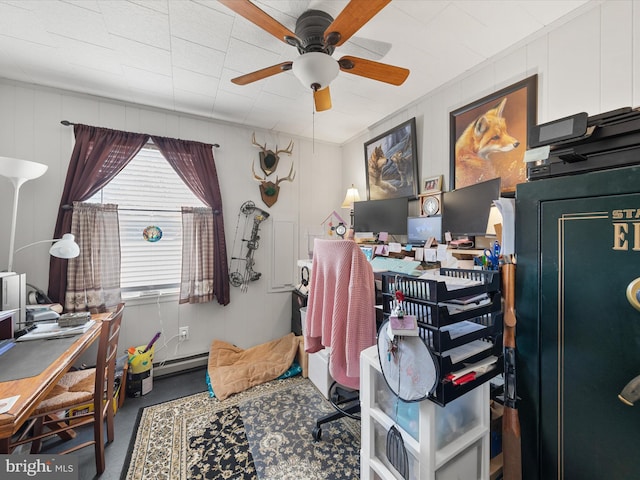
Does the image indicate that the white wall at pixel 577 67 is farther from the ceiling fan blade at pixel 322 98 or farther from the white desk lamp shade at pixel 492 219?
the ceiling fan blade at pixel 322 98

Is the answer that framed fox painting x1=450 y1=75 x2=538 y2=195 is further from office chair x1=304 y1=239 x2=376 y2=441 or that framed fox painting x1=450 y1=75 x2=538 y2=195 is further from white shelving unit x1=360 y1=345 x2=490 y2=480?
white shelving unit x1=360 y1=345 x2=490 y2=480

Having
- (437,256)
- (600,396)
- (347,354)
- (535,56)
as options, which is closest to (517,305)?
(600,396)

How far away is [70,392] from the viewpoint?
4.83ft

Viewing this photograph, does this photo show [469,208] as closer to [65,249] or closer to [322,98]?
[322,98]

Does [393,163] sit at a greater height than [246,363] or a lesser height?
greater

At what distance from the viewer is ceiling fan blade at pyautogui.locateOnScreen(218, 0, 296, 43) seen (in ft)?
A: 3.49

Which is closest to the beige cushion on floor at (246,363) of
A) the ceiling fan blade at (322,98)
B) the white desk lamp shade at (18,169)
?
the white desk lamp shade at (18,169)

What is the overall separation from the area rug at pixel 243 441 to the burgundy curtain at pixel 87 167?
1.36 m

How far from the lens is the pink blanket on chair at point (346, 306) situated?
1337 millimetres

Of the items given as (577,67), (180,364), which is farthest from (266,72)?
(180,364)

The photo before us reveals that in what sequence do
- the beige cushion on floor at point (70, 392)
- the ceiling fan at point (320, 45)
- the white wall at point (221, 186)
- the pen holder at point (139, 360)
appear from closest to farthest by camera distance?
the ceiling fan at point (320, 45)
the beige cushion on floor at point (70, 392)
the white wall at point (221, 186)
the pen holder at point (139, 360)

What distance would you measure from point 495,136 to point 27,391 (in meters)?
2.86

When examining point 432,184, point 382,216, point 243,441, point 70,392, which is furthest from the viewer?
point 382,216

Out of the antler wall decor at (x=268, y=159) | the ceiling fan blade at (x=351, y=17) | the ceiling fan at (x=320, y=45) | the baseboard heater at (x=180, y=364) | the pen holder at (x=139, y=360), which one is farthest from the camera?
the antler wall decor at (x=268, y=159)
